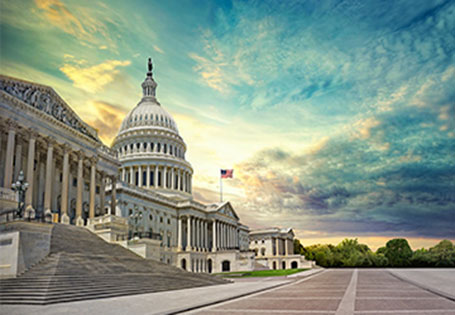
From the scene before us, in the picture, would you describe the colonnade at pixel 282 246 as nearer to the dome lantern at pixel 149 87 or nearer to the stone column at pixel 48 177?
the dome lantern at pixel 149 87

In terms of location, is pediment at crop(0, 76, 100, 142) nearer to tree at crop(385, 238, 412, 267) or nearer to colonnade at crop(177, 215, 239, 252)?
colonnade at crop(177, 215, 239, 252)

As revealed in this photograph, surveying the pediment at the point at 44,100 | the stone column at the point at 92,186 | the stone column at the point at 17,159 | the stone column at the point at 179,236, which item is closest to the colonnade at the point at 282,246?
the stone column at the point at 179,236

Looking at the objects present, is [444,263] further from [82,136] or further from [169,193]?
[82,136]

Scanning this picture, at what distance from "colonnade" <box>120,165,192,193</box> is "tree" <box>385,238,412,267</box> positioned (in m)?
62.6

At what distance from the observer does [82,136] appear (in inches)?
1946

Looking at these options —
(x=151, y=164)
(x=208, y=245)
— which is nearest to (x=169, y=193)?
(x=151, y=164)

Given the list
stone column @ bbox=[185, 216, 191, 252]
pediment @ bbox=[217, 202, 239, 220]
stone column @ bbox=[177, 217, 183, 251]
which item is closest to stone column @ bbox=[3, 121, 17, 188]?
stone column @ bbox=[177, 217, 183, 251]

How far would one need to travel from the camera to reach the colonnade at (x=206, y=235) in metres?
90.3

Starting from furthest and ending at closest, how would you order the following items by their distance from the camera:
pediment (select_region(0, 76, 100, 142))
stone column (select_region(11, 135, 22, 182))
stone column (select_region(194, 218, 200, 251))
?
stone column (select_region(194, 218, 200, 251)), stone column (select_region(11, 135, 22, 182)), pediment (select_region(0, 76, 100, 142))

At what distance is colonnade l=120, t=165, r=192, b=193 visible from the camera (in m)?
102

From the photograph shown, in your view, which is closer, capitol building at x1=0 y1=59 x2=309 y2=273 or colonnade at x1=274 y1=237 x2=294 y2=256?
capitol building at x1=0 y1=59 x2=309 y2=273

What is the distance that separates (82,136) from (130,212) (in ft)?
92.5

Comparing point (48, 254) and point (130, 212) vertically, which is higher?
point (130, 212)

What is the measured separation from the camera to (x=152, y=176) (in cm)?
10362
